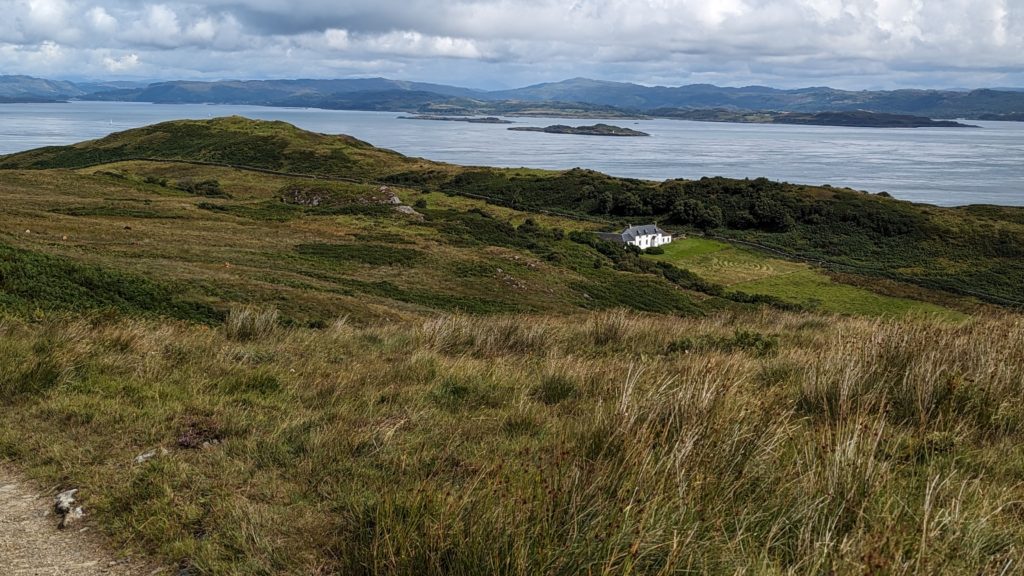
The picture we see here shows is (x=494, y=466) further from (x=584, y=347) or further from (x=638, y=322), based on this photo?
(x=638, y=322)

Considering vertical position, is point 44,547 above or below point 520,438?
below

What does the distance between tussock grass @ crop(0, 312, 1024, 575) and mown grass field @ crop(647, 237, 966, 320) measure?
41.8 metres

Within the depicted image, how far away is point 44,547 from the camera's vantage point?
378 centimetres

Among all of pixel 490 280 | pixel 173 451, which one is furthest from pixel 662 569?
pixel 490 280

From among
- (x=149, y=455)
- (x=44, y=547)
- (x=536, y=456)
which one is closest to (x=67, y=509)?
(x=44, y=547)

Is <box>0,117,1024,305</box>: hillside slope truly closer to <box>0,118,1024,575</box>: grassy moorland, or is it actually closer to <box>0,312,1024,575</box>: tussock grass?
<box>0,118,1024,575</box>: grassy moorland

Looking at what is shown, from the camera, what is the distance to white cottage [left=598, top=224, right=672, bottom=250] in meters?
68.4

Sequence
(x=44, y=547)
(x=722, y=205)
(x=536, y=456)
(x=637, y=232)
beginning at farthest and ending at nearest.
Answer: (x=722, y=205)
(x=637, y=232)
(x=536, y=456)
(x=44, y=547)

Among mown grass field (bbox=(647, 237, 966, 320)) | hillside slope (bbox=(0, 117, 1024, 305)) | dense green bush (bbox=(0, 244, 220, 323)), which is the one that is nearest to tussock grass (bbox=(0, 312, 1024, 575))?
dense green bush (bbox=(0, 244, 220, 323))

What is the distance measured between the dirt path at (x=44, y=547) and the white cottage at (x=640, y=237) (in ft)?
212

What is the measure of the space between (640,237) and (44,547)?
222ft

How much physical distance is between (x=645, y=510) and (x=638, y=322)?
8.85m

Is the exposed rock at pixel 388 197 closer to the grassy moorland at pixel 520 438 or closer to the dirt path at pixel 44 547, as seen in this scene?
the grassy moorland at pixel 520 438

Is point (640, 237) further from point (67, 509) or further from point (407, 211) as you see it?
point (67, 509)
